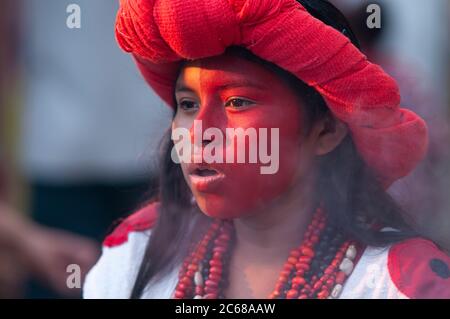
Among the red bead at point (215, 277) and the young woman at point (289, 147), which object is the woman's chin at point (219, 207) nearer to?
the young woman at point (289, 147)

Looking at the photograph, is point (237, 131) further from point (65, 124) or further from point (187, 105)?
point (65, 124)

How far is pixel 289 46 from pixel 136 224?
58 centimetres

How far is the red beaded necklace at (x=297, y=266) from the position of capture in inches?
67.3

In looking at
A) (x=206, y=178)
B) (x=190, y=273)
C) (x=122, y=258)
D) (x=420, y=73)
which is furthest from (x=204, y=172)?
(x=420, y=73)


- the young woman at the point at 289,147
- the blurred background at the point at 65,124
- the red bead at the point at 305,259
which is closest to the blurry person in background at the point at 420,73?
the blurred background at the point at 65,124

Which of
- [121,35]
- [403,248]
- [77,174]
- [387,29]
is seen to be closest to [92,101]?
[77,174]

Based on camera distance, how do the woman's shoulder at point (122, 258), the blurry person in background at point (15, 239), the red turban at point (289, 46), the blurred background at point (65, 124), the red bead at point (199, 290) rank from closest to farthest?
the red turban at point (289, 46) → the red bead at point (199, 290) → the woman's shoulder at point (122, 258) → the blurred background at point (65, 124) → the blurry person in background at point (15, 239)

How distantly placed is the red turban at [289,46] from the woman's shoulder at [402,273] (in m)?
0.19

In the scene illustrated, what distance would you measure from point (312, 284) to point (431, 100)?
2.89 ft

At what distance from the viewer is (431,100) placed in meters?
2.42

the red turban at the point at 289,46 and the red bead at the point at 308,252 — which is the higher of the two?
the red turban at the point at 289,46

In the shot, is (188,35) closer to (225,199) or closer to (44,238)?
(225,199)

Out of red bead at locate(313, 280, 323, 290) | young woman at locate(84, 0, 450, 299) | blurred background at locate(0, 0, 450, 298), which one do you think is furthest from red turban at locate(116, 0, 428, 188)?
blurred background at locate(0, 0, 450, 298)

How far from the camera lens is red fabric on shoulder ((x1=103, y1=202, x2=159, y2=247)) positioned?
196cm
